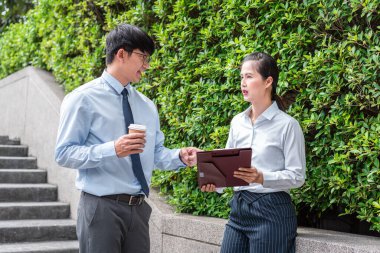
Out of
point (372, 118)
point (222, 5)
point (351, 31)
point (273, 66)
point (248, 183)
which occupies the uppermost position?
point (222, 5)

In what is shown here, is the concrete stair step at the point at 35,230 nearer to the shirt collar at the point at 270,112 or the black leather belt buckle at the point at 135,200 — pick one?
the black leather belt buckle at the point at 135,200

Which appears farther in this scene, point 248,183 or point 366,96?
point 366,96

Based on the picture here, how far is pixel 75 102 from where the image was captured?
10.8 feet

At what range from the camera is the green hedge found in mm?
3803

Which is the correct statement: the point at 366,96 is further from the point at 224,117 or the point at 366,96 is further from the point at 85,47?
the point at 85,47

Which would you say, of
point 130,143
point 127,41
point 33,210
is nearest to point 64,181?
point 33,210

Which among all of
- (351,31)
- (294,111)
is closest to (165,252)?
(294,111)

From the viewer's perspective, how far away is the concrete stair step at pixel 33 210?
6.56m

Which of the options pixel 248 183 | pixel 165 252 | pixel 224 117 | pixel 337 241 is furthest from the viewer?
pixel 165 252

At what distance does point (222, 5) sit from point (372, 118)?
1.75 metres

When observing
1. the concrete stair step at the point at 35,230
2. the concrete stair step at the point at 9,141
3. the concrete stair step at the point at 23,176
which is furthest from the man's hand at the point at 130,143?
the concrete stair step at the point at 9,141

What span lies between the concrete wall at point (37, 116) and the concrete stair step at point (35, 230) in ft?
1.21

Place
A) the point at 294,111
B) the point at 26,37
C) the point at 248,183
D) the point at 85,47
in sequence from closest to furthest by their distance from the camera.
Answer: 1. the point at 248,183
2. the point at 294,111
3. the point at 85,47
4. the point at 26,37

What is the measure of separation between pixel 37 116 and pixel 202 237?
4357 mm
